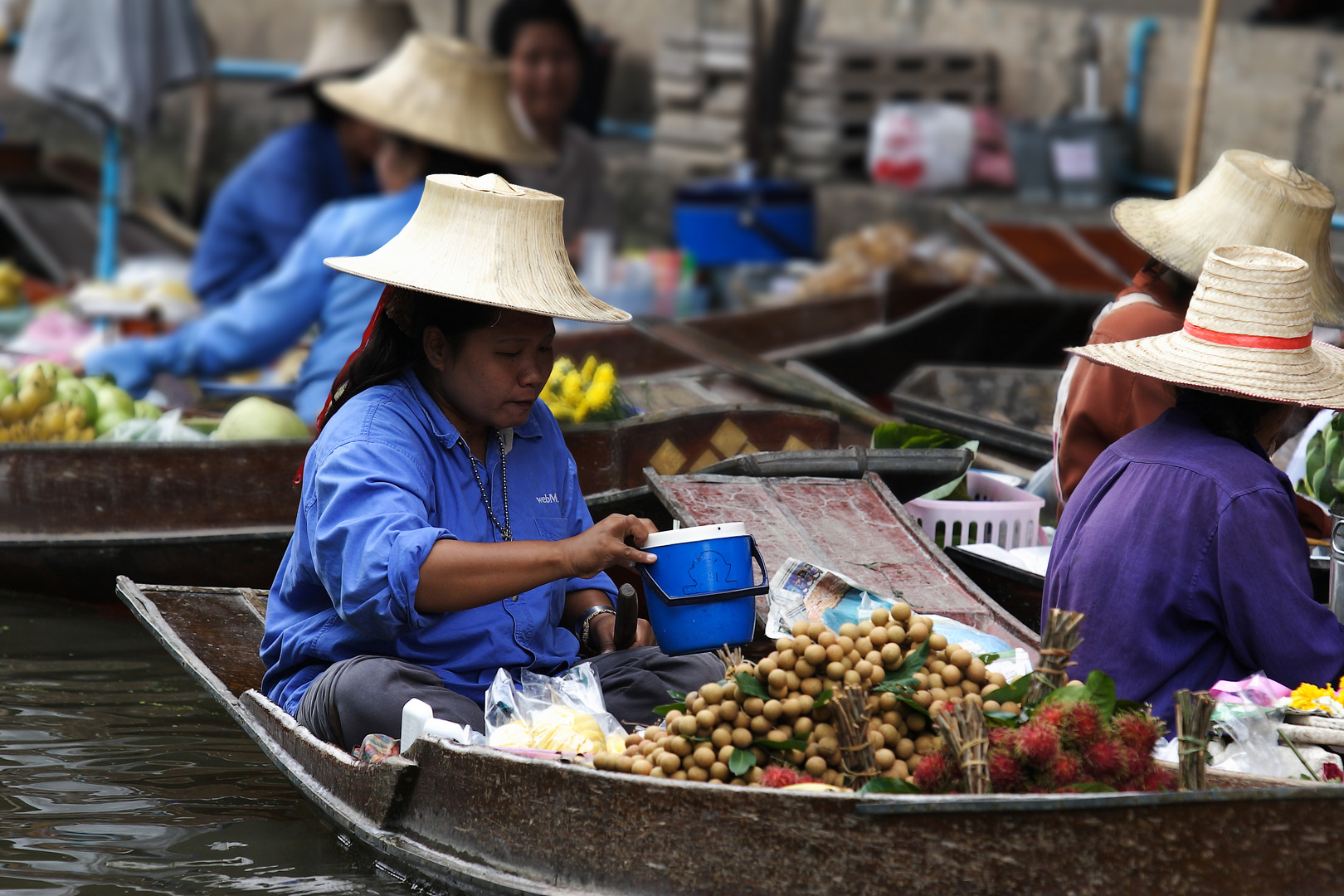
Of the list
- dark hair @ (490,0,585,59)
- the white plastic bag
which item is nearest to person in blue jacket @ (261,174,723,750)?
dark hair @ (490,0,585,59)

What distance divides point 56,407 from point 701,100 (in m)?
5.14

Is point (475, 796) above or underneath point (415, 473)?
underneath

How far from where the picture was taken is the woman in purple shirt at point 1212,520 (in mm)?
2537

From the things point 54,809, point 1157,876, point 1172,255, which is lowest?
point 54,809

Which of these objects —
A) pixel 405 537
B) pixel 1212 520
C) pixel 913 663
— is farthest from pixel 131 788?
pixel 1212 520

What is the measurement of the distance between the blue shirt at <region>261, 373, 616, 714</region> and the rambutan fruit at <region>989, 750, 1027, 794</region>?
104 centimetres

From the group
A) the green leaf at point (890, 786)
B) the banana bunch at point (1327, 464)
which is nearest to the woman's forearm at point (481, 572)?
the green leaf at point (890, 786)

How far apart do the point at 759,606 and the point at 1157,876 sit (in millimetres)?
1267

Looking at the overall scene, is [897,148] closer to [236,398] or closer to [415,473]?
[236,398]

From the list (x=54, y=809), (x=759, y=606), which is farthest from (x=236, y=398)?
(x=759, y=606)

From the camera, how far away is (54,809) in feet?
10.9

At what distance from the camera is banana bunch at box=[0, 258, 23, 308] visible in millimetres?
7871

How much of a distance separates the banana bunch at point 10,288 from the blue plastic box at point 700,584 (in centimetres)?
609

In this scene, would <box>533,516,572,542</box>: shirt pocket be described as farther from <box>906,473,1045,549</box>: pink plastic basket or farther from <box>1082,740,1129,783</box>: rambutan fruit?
<box>1082,740,1129,783</box>: rambutan fruit
